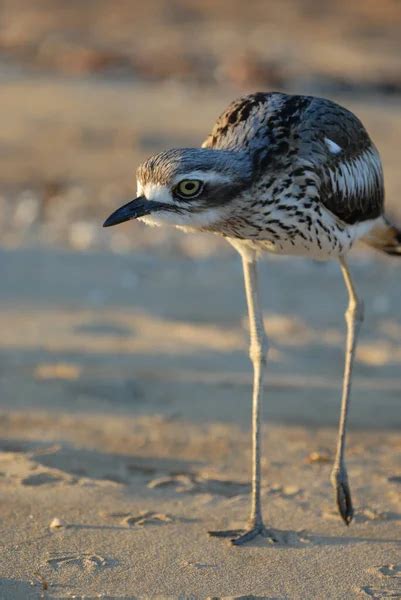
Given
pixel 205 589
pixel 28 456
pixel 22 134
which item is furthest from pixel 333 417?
pixel 22 134

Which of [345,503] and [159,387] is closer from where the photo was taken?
[345,503]

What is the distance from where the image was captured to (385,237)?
5.78 metres

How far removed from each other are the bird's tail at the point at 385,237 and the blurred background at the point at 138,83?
11.0ft

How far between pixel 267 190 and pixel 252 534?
4.67ft

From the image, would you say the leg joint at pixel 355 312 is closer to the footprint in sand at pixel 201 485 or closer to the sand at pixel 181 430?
the sand at pixel 181 430

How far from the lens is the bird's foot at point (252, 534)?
4.67 metres

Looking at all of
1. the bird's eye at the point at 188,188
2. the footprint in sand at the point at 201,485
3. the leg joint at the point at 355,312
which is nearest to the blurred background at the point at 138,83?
the leg joint at the point at 355,312

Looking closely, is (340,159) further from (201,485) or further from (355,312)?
(201,485)

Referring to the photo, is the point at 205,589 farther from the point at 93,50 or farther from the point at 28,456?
the point at 93,50

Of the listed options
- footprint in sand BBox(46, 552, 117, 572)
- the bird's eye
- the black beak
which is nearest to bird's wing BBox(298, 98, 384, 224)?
the bird's eye

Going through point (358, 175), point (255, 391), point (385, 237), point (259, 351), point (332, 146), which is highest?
point (332, 146)

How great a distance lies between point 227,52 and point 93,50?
1.98 meters

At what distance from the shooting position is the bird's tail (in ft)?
18.7

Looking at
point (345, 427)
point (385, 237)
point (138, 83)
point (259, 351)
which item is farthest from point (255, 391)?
point (138, 83)
